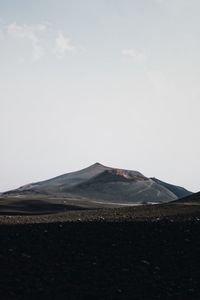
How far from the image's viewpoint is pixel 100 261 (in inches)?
863

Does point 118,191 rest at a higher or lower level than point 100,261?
higher

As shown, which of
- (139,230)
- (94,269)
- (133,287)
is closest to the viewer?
(133,287)

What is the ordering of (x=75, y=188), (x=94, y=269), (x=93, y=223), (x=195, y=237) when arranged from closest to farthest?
(x=94, y=269) → (x=195, y=237) → (x=93, y=223) → (x=75, y=188)

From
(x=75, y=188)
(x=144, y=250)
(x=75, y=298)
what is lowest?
(x=75, y=298)

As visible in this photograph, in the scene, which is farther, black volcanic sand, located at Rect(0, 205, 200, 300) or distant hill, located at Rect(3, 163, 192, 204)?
distant hill, located at Rect(3, 163, 192, 204)

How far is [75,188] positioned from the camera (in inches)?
5492

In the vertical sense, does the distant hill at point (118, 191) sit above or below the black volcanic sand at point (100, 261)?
above

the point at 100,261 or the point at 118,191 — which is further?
the point at 118,191

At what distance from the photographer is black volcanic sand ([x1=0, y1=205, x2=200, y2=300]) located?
18.0 meters

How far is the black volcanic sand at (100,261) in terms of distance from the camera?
1803 cm

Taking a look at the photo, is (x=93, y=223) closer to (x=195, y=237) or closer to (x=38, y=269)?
(x=195, y=237)

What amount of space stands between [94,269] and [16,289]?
430 cm

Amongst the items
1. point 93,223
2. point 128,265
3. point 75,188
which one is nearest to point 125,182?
point 75,188

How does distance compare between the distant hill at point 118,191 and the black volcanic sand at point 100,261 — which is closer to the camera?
the black volcanic sand at point 100,261
